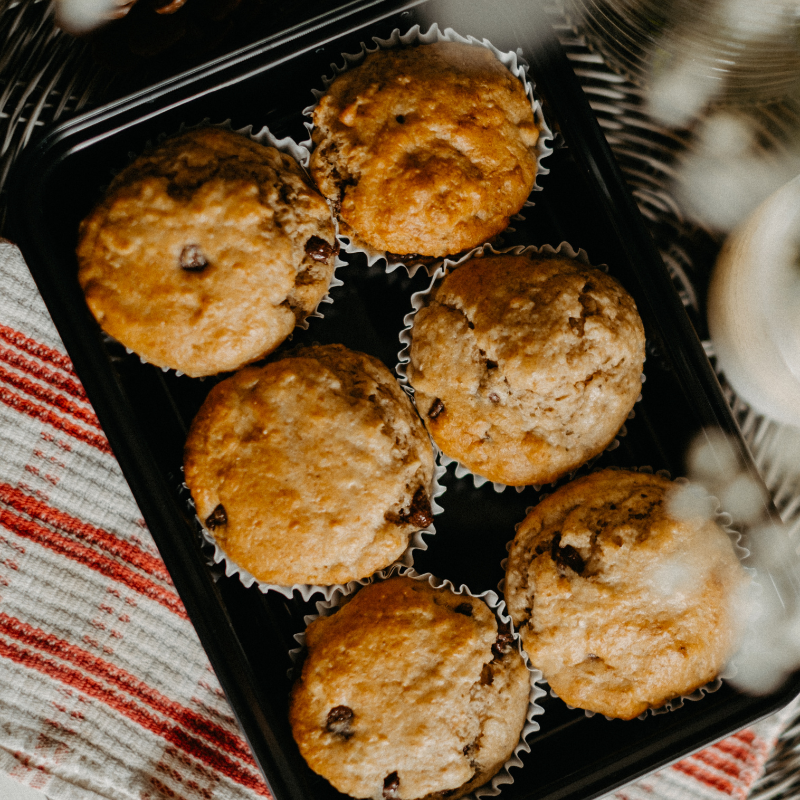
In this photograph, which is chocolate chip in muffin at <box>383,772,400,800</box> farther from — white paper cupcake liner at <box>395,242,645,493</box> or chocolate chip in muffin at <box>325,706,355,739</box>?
white paper cupcake liner at <box>395,242,645,493</box>

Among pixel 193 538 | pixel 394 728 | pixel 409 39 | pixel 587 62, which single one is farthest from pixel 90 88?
pixel 394 728

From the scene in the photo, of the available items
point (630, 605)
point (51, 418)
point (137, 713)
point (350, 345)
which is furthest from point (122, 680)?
point (630, 605)

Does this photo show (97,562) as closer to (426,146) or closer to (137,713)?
(137,713)

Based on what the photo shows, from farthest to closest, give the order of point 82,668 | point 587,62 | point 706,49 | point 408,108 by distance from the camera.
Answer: point 587,62, point 82,668, point 408,108, point 706,49

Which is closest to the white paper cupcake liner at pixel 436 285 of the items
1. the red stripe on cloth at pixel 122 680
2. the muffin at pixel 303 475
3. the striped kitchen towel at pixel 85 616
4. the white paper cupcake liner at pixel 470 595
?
the muffin at pixel 303 475

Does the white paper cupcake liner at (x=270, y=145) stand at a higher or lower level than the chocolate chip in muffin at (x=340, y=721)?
higher

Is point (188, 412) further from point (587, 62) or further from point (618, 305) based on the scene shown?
point (587, 62)

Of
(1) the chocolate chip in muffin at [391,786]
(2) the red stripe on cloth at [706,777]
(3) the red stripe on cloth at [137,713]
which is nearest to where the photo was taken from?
(1) the chocolate chip in muffin at [391,786]

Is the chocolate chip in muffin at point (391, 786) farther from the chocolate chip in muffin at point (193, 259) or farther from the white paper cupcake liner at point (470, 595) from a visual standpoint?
the chocolate chip in muffin at point (193, 259)
